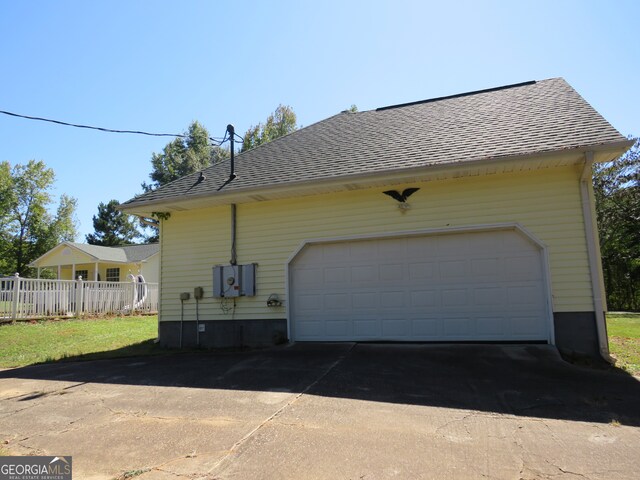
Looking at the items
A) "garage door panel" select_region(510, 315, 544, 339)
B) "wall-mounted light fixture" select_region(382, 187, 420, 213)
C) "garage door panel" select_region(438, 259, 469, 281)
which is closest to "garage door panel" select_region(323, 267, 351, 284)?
"wall-mounted light fixture" select_region(382, 187, 420, 213)

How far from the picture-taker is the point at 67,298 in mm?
14164

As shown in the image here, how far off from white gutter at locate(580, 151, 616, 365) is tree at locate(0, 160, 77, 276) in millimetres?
44981

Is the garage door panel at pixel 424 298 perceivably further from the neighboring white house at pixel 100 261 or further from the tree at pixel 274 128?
the tree at pixel 274 128

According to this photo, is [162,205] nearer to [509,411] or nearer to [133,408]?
[133,408]

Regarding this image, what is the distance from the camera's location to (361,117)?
12289 mm

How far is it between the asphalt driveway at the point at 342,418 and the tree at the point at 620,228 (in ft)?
72.5

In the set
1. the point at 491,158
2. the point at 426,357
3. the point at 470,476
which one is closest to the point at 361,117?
the point at 491,158

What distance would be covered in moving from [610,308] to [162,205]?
26.5 meters

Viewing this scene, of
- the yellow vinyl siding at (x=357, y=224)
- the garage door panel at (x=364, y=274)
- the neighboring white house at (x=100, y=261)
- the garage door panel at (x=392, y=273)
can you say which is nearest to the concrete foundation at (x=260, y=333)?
the yellow vinyl siding at (x=357, y=224)

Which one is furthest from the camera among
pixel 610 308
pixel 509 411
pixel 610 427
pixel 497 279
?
pixel 610 308

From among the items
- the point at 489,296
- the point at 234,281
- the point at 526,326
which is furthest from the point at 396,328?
the point at 234,281

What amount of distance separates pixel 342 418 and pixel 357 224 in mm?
4840

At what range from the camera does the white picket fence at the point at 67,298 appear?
1248cm

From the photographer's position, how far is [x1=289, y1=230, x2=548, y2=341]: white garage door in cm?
757
